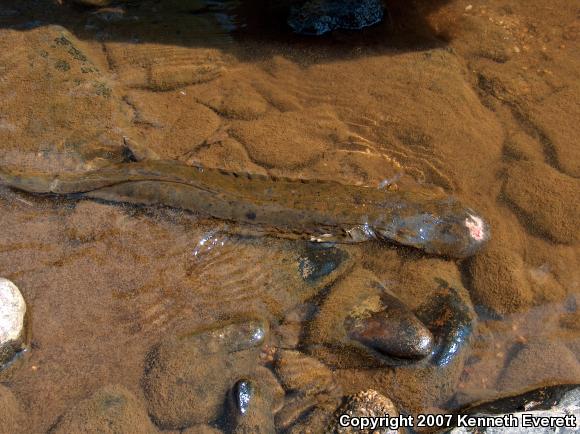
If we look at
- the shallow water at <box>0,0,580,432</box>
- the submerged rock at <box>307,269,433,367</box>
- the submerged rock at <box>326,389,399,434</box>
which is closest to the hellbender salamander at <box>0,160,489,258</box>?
the shallow water at <box>0,0,580,432</box>

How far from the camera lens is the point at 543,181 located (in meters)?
4.75

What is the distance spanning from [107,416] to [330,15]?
15.0 ft

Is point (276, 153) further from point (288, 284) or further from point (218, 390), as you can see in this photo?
point (218, 390)

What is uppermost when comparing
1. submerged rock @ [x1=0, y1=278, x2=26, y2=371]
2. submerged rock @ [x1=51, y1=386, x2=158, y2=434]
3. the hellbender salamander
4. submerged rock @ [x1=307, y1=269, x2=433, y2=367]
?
the hellbender salamander

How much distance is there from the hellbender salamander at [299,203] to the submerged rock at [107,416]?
1.59 m

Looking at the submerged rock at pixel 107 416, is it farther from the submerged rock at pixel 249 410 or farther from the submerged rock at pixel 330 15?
the submerged rock at pixel 330 15

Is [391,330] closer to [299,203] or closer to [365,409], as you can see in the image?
[365,409]

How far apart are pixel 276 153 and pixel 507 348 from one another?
2.60 metres

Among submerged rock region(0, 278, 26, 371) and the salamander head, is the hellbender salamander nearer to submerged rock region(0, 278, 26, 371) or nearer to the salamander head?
the salamander head

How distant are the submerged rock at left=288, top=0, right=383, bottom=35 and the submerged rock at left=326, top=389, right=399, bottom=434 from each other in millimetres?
3984

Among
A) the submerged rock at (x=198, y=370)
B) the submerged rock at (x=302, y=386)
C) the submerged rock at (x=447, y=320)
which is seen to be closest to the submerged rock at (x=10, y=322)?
the submerged rock at (x=198, y=370)

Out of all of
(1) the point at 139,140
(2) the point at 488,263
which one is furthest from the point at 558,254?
(1) the point at 139,140

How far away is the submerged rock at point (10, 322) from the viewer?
3.88 meters

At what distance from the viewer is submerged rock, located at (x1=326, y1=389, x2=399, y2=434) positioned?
365cm
